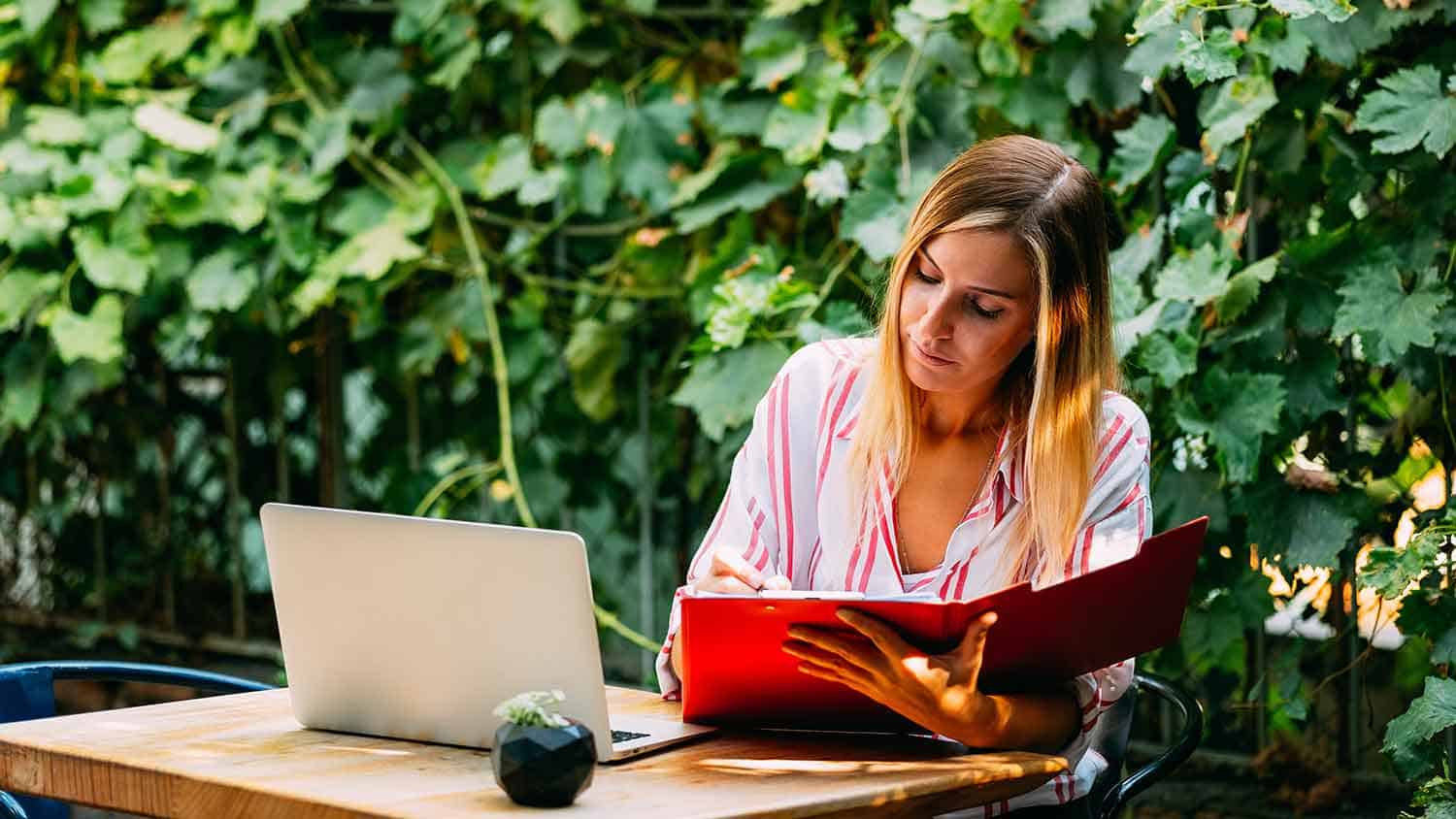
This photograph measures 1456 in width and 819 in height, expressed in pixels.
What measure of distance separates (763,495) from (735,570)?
32 cm

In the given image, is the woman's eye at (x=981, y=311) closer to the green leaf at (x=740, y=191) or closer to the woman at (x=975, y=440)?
the woman at (x=975, y=440)

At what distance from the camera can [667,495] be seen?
4.13m

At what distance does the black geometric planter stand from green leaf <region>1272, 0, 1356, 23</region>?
59.9 inches

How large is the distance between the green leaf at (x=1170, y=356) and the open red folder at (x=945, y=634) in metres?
0.96

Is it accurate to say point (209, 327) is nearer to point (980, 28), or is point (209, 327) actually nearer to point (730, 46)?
point (730, 46)

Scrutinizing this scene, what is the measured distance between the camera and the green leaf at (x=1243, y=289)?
287cm

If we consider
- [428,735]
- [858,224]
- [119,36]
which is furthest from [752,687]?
[119,36]

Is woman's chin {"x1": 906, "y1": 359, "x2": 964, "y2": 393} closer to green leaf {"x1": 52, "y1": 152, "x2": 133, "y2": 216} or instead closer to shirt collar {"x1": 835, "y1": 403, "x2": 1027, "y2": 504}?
shirt collar {"x1": 835, "y1": 403, "x2": 1027, "y2": 504}

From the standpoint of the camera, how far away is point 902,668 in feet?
5.95

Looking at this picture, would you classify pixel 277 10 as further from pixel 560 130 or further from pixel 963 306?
pixel 963 306

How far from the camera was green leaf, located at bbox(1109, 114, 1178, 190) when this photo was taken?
117 inches

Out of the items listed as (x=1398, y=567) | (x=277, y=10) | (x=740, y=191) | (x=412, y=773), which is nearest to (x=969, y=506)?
(x=1398, y=567)

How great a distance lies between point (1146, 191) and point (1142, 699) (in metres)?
1.05

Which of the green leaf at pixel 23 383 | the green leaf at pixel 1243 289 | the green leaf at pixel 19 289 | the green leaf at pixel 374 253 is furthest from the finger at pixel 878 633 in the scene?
the green leaf at pixel 23 383
